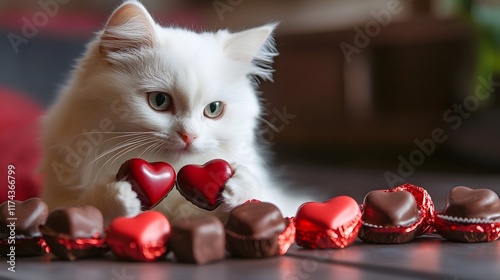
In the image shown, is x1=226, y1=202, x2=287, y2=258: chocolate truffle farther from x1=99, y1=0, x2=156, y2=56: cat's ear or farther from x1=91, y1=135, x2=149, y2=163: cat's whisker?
x1=99, y1=0, x2=156, y2=56: cat's ear

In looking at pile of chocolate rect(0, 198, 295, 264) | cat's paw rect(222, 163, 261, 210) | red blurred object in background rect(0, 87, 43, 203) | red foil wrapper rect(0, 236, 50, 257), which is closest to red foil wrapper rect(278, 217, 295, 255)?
pile of chocolate rect(0, 198, 295, 264)

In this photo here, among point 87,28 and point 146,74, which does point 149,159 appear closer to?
point 146,74

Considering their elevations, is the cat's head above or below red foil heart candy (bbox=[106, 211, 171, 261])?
above

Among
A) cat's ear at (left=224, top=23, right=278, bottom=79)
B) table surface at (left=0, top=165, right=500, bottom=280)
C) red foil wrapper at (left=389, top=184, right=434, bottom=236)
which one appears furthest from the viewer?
cat's ear at (left=224, top=23, right=278, bottom=79)

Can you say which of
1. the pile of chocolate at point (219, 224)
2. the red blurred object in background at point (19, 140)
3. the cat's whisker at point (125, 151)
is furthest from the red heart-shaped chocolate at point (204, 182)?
the red blurred object in background at point (19, 140)

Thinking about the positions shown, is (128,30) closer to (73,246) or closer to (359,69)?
(73,246)

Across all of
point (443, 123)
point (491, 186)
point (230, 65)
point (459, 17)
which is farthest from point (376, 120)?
point (230, 65)
